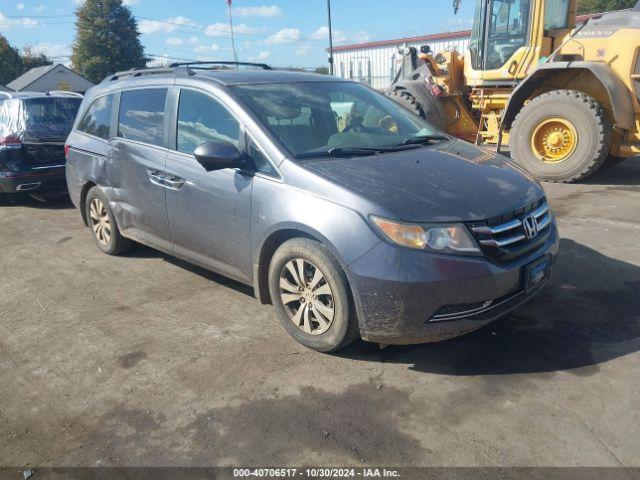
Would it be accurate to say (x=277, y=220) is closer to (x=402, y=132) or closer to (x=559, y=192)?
(x=402, y=132)

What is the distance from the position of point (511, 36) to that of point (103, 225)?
7.47 m

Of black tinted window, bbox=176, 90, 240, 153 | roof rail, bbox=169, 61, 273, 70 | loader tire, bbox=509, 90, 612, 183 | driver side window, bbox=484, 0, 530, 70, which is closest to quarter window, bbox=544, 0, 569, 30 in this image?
driver side window, bbox=484, 0, 530, 70

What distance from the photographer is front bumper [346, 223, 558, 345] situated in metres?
2.80

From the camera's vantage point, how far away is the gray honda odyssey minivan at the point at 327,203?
2.86m

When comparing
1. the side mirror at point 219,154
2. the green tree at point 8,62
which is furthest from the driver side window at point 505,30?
the green tree at point 8,62

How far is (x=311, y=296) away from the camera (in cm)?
324

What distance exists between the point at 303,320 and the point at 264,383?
19.6 inches

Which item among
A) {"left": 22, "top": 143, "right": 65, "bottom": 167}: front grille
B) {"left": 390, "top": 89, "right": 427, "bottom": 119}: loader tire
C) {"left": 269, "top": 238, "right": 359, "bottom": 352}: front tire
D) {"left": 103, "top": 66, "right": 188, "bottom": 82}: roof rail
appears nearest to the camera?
{"left": 269, "top": 238, "right": 359, "bottom": 352}: front tire

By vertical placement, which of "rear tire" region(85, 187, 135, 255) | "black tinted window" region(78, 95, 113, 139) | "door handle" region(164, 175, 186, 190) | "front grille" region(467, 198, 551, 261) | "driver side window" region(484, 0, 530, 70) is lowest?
"rear tire" region(85, 187, 135, 255)

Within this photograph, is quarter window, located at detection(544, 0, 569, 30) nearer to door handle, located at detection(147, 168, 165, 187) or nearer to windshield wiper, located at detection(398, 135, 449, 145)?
windshield wiper, located at detection(398, 135, 449, 145)

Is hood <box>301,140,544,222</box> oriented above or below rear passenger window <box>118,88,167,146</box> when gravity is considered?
below

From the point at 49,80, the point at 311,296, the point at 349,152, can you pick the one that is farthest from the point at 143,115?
the point at 49,80

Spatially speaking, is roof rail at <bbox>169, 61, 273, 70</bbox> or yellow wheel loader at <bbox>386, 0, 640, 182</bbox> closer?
roof rail at <bbox>169, 61, 273, 70</bbox>

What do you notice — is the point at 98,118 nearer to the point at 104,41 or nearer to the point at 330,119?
the point at 330,119
